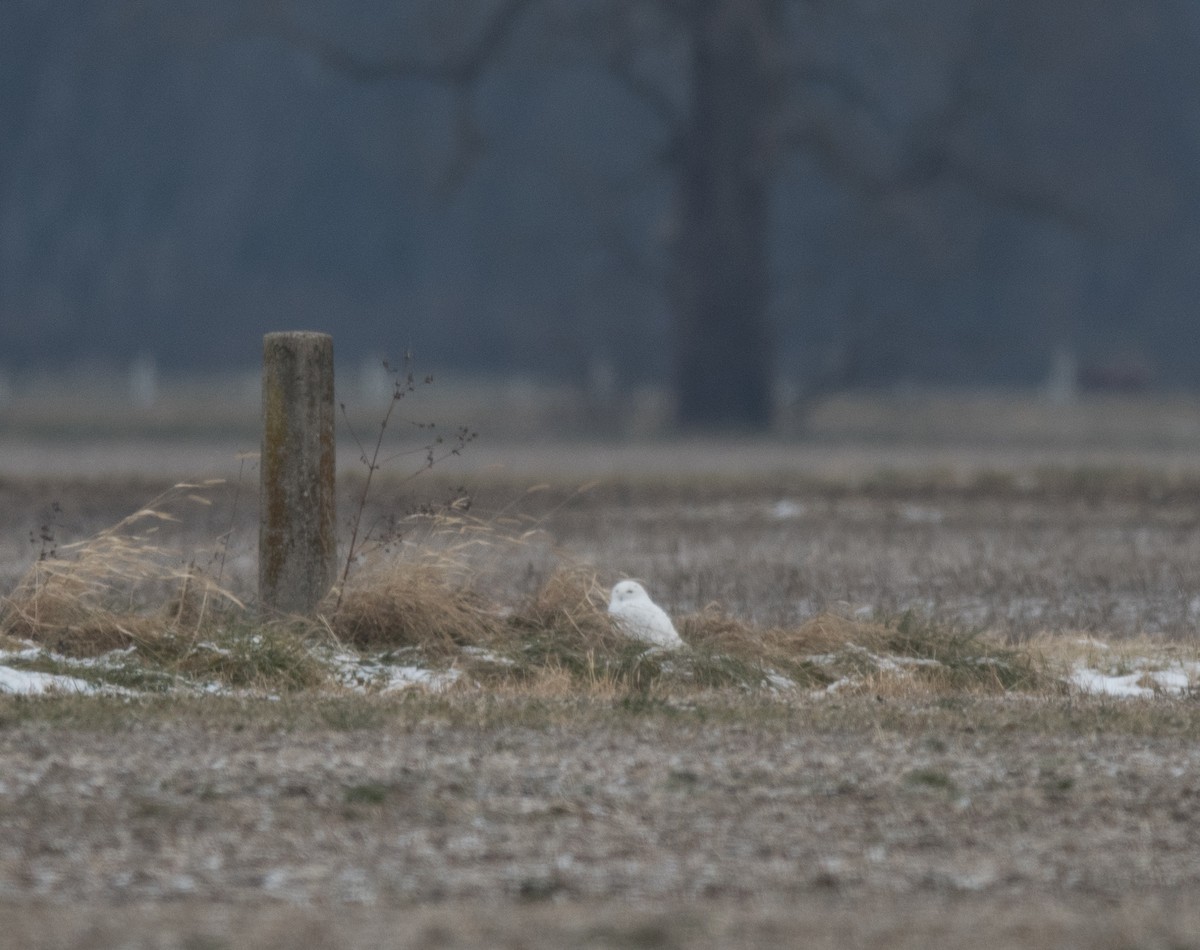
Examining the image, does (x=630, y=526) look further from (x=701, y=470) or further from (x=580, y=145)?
(x=580, y=145)

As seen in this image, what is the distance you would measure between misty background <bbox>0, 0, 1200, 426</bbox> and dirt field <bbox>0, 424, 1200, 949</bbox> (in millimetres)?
24543

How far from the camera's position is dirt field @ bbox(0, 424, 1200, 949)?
A: 5031 millimetres

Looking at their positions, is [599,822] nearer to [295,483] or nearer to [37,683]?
[37,683]

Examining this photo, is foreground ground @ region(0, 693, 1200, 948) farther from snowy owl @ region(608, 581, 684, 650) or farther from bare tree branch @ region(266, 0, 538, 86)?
bare tree branch @ region(266, 0, 538, 86)

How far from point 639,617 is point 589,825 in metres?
3.54

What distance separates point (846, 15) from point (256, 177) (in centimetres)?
2667

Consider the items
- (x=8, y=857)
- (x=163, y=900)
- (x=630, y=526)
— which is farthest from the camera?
(x=630, y=526)

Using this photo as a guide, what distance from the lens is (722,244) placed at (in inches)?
1244

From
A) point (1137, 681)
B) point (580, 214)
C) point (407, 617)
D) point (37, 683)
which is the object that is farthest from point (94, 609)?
point (580, 214)

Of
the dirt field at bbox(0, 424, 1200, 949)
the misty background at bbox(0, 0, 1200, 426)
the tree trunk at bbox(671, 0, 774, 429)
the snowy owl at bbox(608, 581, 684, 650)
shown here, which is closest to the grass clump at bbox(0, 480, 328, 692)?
the dirt field at bbox(0, 424, 1200, 949)

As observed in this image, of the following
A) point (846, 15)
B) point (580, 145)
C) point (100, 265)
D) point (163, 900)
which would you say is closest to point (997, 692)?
point (163, 900)

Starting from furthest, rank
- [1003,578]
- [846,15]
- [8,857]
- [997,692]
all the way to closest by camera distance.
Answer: [846,15] → [1003,578] → [997,692] → [8,857]

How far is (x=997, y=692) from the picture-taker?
350 inches

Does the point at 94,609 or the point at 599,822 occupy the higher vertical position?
the point at 94,609
